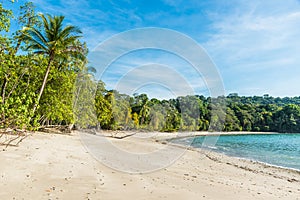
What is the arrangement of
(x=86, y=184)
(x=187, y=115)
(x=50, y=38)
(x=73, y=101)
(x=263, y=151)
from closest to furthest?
(x=86, y=184)
(x=50, y=38)
(x=73, y=101)
(x=263, y=151)
(x=187, y=115)

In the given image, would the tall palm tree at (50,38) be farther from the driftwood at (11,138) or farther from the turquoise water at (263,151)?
the turquoise water at (263,151)

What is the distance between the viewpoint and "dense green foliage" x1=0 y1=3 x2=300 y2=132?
10882mm

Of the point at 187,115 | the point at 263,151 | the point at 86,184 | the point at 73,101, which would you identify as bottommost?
the point at 263,151

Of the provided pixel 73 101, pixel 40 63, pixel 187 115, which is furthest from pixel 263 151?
pixel 187 115

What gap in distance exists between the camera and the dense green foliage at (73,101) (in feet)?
35.7

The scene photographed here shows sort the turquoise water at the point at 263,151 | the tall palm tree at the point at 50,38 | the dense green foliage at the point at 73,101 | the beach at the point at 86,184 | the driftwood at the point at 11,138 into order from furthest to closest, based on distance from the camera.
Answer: the turquoise water at the point at 263,151, the tall palm tree at the point at 50,38, the dense green foliage at the point at 73,101, the driftwood at the point at 11,138, the beach at the point at 86,184

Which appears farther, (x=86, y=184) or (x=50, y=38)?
(x=50, y=38)

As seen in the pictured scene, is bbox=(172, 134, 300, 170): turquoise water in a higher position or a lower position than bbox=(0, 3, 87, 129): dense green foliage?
lower

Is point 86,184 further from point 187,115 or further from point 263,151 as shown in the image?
point 187,115

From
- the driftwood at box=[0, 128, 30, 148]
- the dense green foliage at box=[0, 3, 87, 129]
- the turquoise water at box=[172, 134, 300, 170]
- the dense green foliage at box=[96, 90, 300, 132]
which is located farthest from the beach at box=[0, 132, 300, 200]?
the dense green foliage at box=[96, 90, 300, 132]

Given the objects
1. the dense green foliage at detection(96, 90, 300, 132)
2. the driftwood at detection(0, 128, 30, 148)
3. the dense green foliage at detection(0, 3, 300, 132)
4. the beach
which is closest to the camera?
the beach

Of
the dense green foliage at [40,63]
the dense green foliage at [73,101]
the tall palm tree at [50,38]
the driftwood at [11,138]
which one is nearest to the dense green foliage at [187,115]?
the dense green foliage at [73,101]

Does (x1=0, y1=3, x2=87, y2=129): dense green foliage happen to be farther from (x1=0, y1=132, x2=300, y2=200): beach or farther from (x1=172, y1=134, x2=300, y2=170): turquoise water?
(x1=172, y1=134, x2=300, y2=170): turquoise water

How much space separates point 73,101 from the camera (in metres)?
21.3
